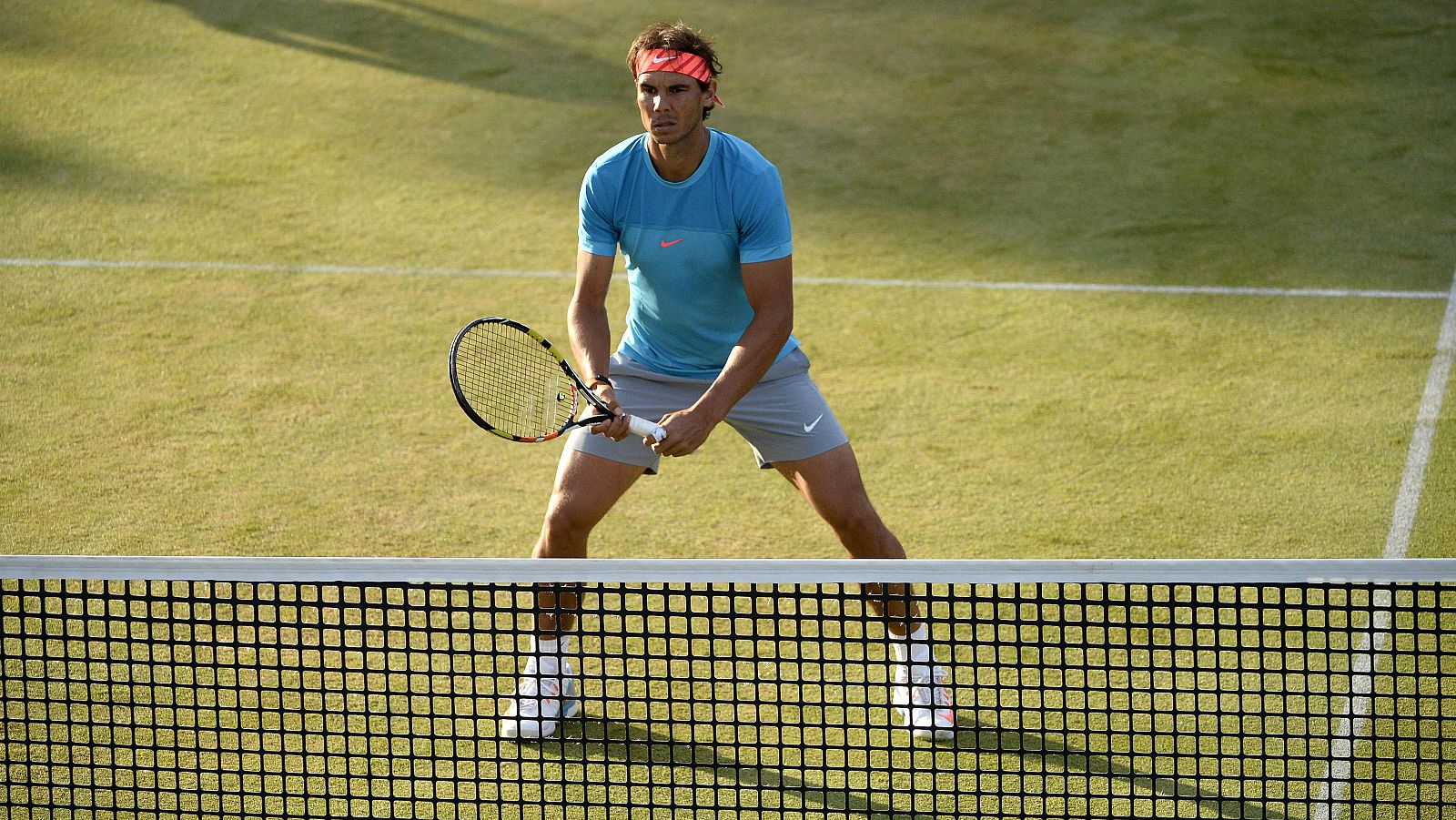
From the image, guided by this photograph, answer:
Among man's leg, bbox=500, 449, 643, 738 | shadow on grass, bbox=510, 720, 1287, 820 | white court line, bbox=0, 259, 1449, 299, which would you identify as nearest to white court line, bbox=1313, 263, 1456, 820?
shadow on grass, bbox=510, 720, 1287, 820

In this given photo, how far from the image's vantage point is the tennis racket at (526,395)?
402cm

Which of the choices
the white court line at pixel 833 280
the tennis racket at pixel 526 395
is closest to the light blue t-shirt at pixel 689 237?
the tennis racket at pixel 526 395

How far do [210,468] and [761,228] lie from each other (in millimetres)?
2827

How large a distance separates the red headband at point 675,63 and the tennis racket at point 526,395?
0.75 meters

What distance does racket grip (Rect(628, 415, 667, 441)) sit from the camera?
3994mm

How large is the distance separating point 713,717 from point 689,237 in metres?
1.26

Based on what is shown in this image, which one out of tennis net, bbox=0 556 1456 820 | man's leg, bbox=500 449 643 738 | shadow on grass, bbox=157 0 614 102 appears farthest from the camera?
shadow on grass, bbox=157 0 614 102

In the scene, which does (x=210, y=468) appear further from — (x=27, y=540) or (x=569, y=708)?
(x=569, y=708)

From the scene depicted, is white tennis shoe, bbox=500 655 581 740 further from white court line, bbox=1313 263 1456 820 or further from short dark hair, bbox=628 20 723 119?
white court line, bbox=1313 263 1456 820

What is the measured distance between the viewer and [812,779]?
425cm

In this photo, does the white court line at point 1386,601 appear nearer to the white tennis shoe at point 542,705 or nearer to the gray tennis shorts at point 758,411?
the gray tennis shorts at point 758,411

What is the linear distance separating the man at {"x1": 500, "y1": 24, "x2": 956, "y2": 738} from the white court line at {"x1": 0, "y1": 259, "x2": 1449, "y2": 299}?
303 cm

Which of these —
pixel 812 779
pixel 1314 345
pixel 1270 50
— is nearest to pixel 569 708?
pixel 812 779

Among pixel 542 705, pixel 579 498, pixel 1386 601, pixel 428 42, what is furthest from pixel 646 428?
pixel 428 42
